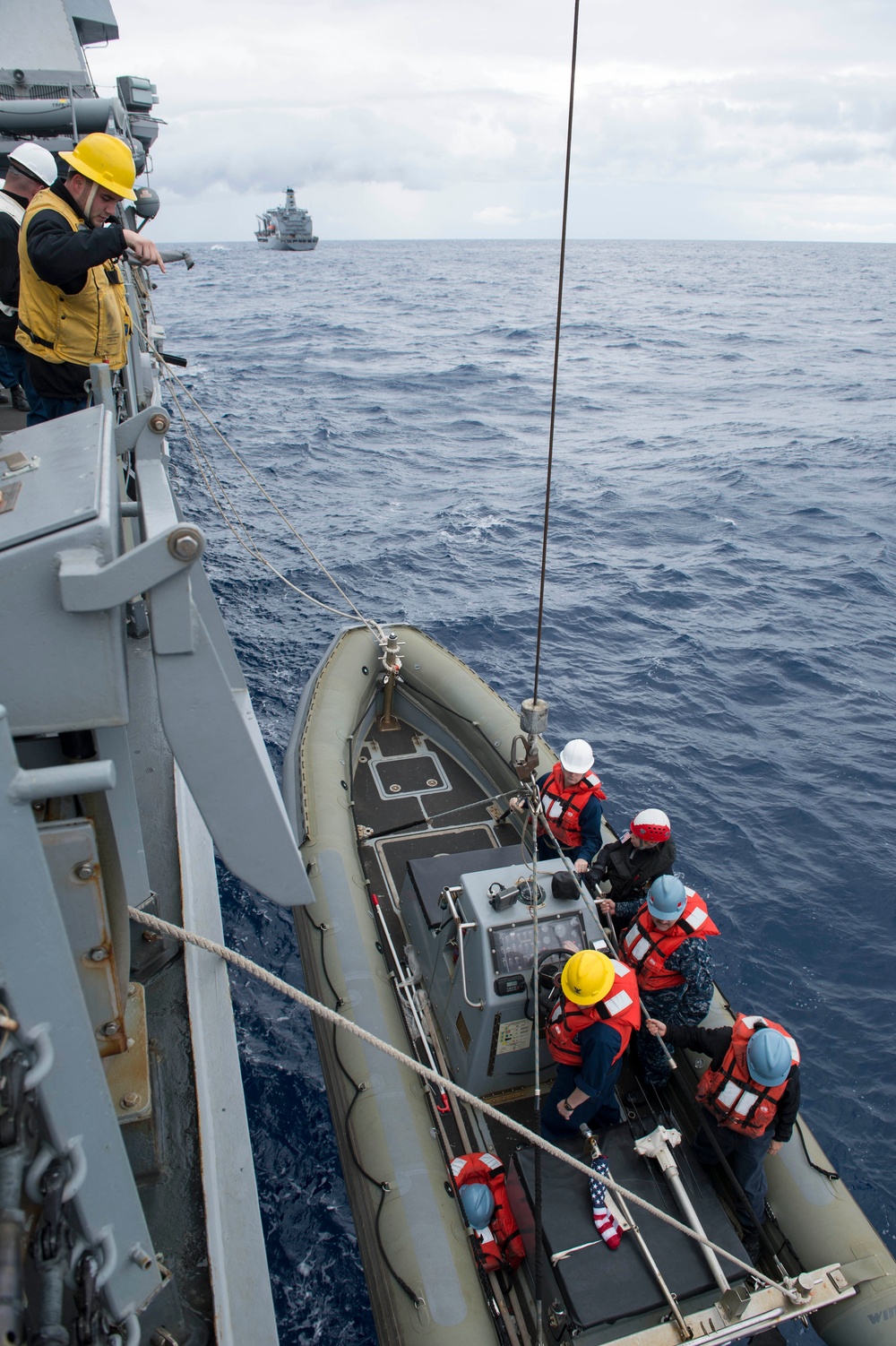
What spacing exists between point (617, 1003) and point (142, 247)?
3900 millimetres

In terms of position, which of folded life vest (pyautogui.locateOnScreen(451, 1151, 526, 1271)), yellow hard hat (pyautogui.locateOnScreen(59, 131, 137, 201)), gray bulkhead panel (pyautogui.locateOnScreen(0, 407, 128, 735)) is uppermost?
yellow hard hat (pyautogui.locateOnScreen(59, 131, 137, 201))

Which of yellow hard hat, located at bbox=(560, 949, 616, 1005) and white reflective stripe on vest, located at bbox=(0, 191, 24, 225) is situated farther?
Result: white reflective stripe on vest, located at bbox=(0, 191, 24, 225)

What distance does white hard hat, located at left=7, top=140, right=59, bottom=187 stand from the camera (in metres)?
5.09

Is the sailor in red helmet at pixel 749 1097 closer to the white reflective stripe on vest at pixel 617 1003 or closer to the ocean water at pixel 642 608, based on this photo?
the white reflective stripe on vest at pixel 617 1003

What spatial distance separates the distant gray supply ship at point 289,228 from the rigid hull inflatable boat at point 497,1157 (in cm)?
8928

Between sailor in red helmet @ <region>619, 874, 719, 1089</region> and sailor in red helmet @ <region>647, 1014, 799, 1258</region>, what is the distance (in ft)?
1.04

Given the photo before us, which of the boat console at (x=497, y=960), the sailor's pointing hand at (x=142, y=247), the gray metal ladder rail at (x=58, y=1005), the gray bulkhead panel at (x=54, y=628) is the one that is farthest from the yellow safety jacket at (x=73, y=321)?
the boat console at (x=497, y=960)

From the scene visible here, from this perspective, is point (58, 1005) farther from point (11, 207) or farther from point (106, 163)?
point (11, 207)

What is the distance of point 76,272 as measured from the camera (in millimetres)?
3127

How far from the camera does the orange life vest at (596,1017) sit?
3.98 m

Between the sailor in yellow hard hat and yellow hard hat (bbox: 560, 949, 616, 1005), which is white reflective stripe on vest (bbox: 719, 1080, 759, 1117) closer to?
the sailor in yellow hard hat

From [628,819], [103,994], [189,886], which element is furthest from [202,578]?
[628,819]

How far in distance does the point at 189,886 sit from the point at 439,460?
19046 millimetres

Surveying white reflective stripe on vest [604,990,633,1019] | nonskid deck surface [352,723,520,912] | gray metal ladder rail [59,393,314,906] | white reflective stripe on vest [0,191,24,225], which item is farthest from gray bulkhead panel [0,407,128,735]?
white reflective stripe on vest [0,191,24,225]
